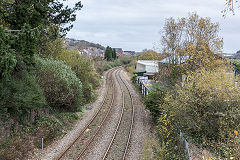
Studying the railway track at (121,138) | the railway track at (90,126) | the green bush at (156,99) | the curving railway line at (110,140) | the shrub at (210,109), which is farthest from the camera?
the green bush at (156,99)

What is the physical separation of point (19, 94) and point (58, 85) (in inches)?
165

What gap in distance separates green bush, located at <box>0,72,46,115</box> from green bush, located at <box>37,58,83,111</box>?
2.12 m

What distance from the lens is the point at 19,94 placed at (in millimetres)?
10555

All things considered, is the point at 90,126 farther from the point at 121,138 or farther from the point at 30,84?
the point at 30,84

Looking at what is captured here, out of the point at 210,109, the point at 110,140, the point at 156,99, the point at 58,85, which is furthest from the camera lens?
the point at 156,99

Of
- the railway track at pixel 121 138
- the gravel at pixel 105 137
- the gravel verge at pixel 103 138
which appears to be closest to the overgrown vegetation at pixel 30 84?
the gravel at pixel 105 137

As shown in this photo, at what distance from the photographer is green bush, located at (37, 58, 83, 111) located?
14211 millimetres

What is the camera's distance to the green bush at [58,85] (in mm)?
14211

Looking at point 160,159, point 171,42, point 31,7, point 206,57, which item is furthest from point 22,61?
point 171,42

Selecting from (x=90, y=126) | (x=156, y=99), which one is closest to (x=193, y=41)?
(x=156, y=99)

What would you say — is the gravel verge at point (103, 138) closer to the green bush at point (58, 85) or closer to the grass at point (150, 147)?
the grass at point (150, 147)

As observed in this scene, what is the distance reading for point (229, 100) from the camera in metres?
9.78

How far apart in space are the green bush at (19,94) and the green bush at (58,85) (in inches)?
83.5

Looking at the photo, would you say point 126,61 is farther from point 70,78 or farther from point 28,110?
point 28,110
